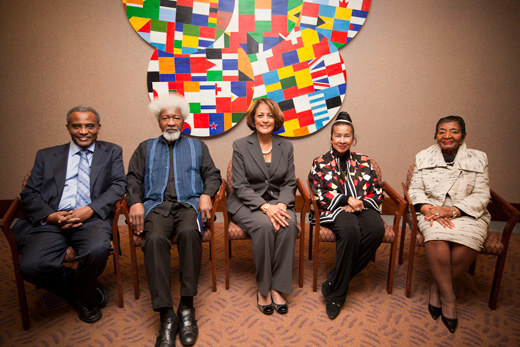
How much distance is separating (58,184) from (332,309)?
2.03 metres

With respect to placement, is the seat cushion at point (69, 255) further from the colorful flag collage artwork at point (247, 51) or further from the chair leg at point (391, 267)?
the chair leg at point (391, 267)

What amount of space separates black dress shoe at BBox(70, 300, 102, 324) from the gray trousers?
1.06 meters

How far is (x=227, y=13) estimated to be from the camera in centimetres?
294

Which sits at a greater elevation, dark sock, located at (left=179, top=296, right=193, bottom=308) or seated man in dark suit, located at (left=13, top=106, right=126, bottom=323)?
Answer: seated man in dark suit, located at (left=13, top=106, right=126, bottom=323)

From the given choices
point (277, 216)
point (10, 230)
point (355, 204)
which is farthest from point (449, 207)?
point (10, 230)

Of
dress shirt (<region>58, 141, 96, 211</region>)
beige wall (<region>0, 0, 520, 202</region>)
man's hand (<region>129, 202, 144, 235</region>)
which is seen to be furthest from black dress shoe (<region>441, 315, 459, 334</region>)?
dress shirt (<region>58, 141, 96, 211</region>)

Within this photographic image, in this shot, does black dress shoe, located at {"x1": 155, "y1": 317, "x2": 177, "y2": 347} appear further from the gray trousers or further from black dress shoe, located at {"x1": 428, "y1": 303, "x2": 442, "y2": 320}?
black dress shoe, located at {"x1": 428, "y1": 303, "x2": 442, "y2": 320}

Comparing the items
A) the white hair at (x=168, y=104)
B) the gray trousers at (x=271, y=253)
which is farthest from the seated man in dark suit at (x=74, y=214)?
the gray trousers at (x=271, y=253)

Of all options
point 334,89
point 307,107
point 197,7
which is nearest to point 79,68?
point 197,7

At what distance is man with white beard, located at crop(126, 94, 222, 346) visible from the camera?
176 centimetres

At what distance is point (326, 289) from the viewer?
2.08 meters

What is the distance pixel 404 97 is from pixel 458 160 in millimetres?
1215

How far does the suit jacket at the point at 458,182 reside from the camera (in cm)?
205

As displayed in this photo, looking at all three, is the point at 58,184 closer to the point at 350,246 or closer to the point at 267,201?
the point at 267,201
